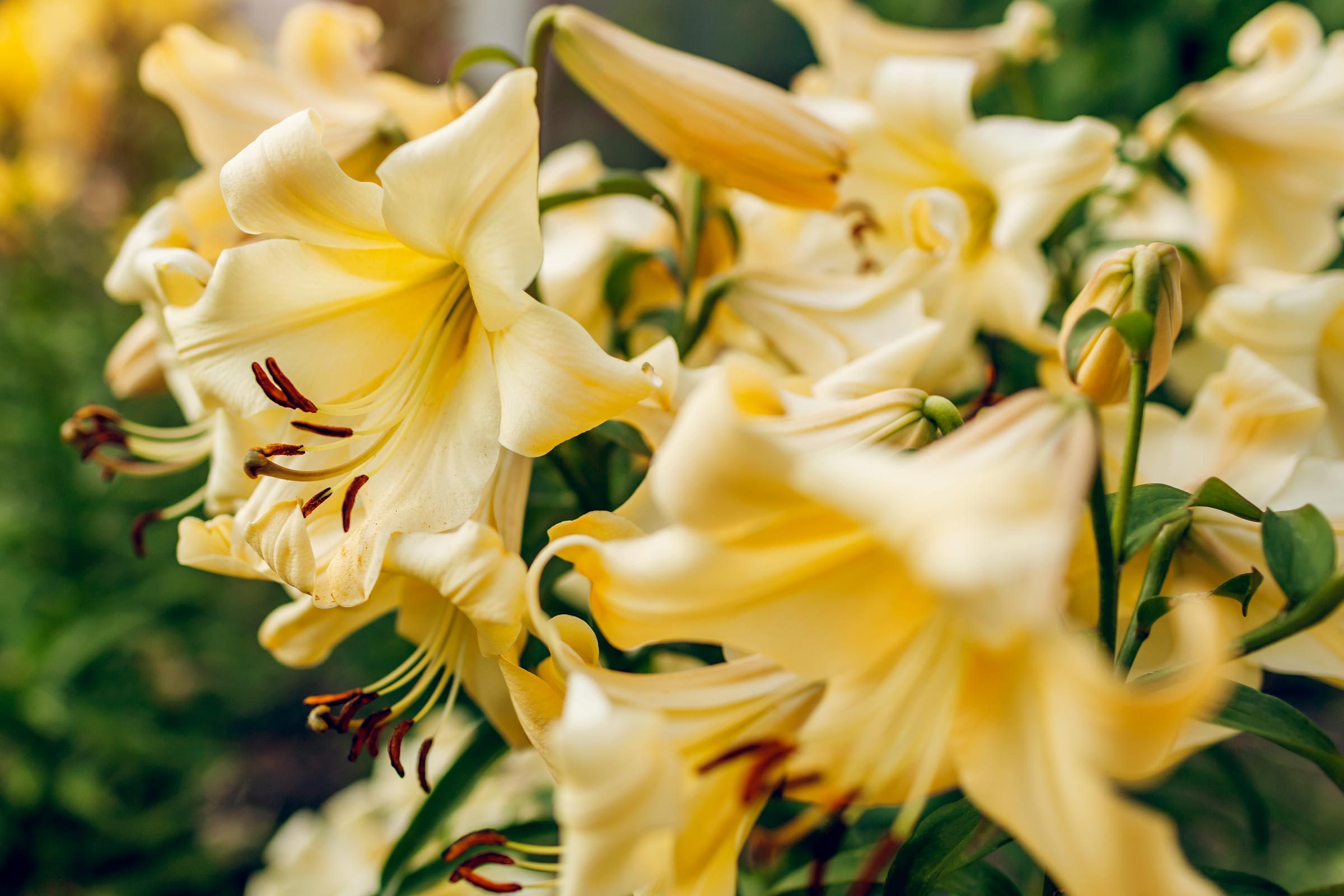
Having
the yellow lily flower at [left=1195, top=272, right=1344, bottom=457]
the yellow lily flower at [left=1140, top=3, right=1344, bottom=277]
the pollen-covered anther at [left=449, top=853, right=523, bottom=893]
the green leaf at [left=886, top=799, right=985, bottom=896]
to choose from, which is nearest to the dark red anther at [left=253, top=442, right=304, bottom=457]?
the pollen-covered anther at [left=449, top=853, right=523, bottom=893]

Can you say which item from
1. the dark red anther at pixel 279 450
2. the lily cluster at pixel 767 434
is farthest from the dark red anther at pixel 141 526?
the dark red anther at pixel 279 450

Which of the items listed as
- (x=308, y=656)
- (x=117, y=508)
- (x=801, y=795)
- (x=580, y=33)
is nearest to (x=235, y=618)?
(x=117, y=508)

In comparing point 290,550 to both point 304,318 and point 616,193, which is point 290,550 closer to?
point 304,318

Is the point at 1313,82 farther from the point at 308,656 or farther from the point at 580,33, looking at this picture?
the point at 308,656

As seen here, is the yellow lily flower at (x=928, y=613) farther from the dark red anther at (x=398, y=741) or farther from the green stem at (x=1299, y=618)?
the dark red anther at (x=398, y=741)

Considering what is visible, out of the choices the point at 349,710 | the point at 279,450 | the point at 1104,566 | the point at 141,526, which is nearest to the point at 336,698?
the point at 349,710
